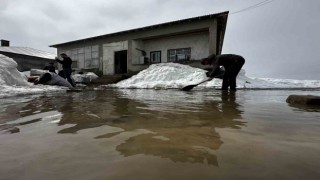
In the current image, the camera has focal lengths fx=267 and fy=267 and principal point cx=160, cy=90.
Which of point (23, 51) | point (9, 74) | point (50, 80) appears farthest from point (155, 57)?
point (23, 51)

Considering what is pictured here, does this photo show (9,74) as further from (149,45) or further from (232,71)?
(149,45)

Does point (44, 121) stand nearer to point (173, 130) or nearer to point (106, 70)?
point (173, 130)

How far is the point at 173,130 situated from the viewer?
76.2 inches

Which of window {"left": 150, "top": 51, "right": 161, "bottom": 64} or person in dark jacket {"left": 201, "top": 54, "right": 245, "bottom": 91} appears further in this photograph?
window {"left": 150, "top": 51, "right": 161, "bottom": 64}

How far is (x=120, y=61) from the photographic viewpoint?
2198cm

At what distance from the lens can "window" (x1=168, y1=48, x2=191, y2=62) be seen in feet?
60.5

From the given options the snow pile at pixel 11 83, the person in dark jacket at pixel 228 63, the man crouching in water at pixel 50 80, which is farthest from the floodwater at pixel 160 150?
the man crouching in water at pixel 50 80

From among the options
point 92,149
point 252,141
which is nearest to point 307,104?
point 252,141

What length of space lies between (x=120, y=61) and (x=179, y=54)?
5593 millimetres

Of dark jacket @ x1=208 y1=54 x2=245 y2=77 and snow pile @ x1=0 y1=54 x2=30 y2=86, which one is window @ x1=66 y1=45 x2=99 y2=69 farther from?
dark jacket @ x1=208 y1=54 x2=245 y2=77

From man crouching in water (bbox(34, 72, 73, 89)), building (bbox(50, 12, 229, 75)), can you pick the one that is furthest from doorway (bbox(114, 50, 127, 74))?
man crouching in water (bbox(34, 72, 73, 89))

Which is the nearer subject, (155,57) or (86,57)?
(155,57)

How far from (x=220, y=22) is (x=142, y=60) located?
20.4ft

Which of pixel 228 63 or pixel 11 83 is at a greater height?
pixel 228 63
